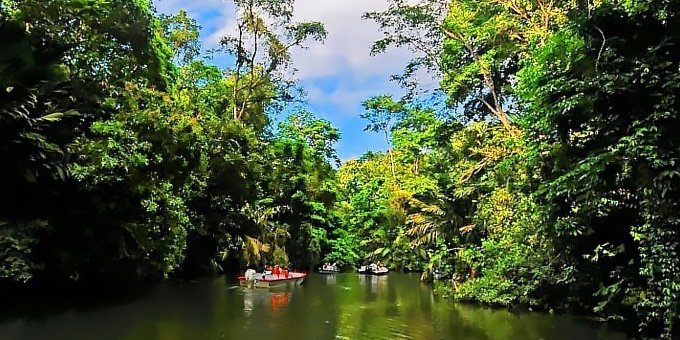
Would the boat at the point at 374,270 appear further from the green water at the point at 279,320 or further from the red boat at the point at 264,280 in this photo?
the green water at the point at 279,320

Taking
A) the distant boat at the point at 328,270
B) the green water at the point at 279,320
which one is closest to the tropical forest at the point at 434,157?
the green water at the point at 279,320

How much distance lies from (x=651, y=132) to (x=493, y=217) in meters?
9.65

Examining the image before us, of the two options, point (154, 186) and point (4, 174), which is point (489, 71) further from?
point (4, 174)

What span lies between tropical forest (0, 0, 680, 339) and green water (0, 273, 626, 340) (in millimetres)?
421

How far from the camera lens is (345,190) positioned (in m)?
53.0

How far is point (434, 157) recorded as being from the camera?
35500mm

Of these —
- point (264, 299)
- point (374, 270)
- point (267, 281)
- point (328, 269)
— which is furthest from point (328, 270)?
point (264, 299)

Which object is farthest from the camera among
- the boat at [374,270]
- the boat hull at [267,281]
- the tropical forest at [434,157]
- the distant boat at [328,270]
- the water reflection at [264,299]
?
the boat at [374,270]

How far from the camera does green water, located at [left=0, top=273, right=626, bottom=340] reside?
13773mm

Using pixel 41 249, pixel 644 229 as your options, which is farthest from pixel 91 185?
pixel 644 229

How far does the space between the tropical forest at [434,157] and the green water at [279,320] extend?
421mm

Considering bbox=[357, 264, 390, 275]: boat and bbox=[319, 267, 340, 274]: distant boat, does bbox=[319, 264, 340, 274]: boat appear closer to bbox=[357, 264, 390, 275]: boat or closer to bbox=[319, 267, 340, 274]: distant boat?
bbox=[319, 267, 340, 274]: distant boat

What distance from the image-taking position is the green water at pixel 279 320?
1377 centimetres

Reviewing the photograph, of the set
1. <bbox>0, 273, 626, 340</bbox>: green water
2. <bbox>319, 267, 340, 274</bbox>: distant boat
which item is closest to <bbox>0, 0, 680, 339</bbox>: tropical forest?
<bbox>0, 273, 626, 340</bbox>: green water
